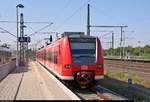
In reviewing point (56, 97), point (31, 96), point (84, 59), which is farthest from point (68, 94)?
point (84, 59)

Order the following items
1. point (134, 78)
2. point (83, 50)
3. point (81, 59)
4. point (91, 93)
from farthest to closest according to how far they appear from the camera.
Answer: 1. point (134, 78)
2. point (83, 50)
3. point (81, 59)
4. point (91, 93)

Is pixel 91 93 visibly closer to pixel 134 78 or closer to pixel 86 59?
pixel 86 59

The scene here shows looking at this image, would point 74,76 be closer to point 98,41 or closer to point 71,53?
point 71,53

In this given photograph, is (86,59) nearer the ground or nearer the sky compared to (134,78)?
nearer the sky

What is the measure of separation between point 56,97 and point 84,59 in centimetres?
413

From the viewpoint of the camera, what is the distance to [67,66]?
17188 mm

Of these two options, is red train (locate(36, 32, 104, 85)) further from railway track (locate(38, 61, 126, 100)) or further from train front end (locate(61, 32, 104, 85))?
railway track (locate(38, 61, 126, 100))

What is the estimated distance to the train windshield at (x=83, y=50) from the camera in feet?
56.8

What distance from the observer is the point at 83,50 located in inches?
691

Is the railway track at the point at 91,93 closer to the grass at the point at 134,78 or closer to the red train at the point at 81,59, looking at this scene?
the red train at the point at 81,59

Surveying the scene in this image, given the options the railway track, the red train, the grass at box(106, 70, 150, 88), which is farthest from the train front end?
the grass at box(106, 70, 150, 88)

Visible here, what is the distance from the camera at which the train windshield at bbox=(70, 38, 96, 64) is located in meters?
17.3

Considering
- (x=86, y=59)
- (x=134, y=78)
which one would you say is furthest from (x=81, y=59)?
(x=134, y=78)

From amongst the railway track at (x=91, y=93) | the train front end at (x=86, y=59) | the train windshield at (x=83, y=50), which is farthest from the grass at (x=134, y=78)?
the train windshield at (x=83, y=50)
